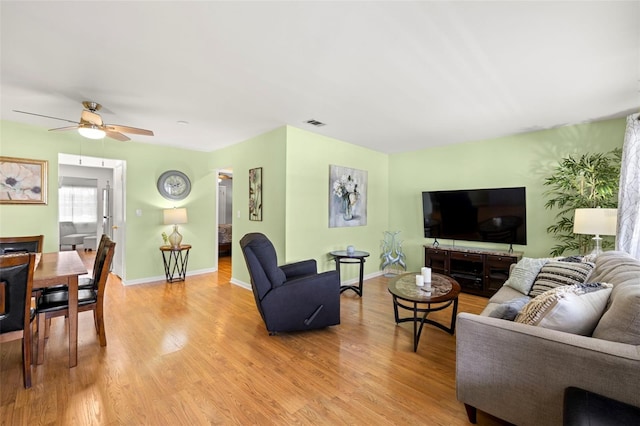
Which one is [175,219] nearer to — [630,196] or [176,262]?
[176,262]

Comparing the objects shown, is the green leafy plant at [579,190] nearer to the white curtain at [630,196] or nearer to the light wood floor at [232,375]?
the white curtain at [630,196]

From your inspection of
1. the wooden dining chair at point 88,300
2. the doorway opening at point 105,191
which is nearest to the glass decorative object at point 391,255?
the wooden dining chair at point 88,300

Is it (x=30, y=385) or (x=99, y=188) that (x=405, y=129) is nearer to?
(x=30, y=385)

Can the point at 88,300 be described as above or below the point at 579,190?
below

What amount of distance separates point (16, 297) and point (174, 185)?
3.54 m

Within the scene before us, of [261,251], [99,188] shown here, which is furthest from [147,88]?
[99,188]

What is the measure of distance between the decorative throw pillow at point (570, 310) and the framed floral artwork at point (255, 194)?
3537mm

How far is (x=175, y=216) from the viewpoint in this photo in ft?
15.8

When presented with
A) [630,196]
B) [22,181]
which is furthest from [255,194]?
[630,196]

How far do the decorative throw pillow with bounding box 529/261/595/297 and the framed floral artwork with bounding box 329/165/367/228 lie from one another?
2.71 metres

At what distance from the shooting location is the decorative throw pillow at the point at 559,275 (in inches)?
93.3

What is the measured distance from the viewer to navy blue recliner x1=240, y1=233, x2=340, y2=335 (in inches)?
107

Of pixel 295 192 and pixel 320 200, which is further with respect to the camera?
pixel 320 200

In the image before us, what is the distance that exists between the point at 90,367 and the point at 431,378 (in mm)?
2648
